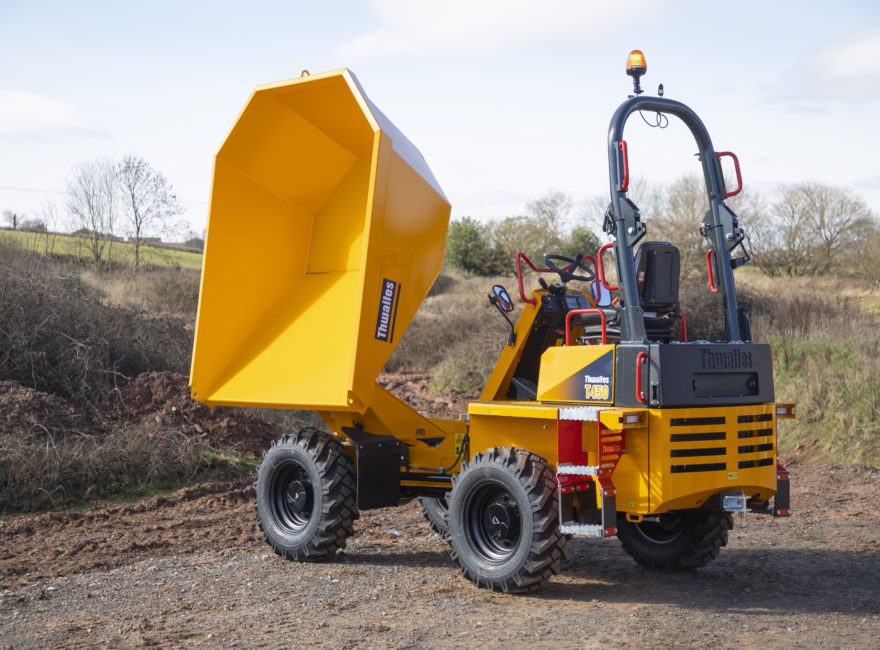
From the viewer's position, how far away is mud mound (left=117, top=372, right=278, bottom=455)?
10.9 metres

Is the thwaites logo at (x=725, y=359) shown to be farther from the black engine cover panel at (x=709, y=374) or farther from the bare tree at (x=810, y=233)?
the bare tree at (x=810, y=233)

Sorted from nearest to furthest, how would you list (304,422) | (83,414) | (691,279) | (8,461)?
(8,461) → (83,414) → (304,422) → (691,279)

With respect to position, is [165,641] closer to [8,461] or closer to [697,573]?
[697,573]

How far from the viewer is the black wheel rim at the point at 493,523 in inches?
240

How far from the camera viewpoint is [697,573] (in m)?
6.73

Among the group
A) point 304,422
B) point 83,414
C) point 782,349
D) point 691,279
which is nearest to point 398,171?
point 83,414

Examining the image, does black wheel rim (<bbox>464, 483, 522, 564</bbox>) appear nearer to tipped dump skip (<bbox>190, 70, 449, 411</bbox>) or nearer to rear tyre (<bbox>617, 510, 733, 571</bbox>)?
rear tyre (<bbox>617, 510, 733, 571</bbox>)

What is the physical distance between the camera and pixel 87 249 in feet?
76.0

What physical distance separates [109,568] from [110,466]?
284 centimetres

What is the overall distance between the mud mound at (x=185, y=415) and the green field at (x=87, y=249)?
4.67m

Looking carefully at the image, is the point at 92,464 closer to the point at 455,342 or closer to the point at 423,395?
the point at 423,395

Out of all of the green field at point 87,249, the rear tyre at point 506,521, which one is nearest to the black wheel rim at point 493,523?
the rear tyre at point 506,521

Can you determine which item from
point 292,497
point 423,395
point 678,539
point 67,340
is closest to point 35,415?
point 67,340

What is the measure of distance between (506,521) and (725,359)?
1650 mm
